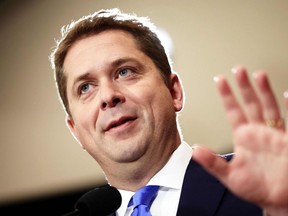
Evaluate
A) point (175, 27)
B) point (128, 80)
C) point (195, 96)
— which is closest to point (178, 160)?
point (128, 80)

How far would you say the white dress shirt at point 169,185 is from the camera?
1725mm

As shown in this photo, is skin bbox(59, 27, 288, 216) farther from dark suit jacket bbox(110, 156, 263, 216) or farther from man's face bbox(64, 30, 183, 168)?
dark suit jacket bbox(110, 156, 263, 216)

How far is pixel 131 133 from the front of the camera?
1.76 meters

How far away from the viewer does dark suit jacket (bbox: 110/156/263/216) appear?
1.56 m

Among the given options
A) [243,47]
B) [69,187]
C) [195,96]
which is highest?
[243,47]

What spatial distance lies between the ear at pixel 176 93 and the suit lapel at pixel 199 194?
0.32 meters

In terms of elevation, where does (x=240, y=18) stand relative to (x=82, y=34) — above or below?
below

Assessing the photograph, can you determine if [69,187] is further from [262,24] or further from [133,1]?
[262,24]

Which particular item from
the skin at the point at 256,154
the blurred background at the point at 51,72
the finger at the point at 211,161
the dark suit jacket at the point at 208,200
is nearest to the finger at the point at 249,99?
the skin at the point at 256,154

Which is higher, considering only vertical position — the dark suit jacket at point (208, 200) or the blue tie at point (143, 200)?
the dark suit jacket at point (208, 200)

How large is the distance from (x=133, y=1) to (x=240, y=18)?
2.23ft

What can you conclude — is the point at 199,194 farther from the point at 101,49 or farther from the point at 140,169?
the point at 101,49

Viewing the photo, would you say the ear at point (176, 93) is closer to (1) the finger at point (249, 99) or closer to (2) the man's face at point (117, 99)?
(2) the man's face at point (117, 99)

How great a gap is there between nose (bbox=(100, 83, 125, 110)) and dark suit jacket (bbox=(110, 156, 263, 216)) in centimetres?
34
